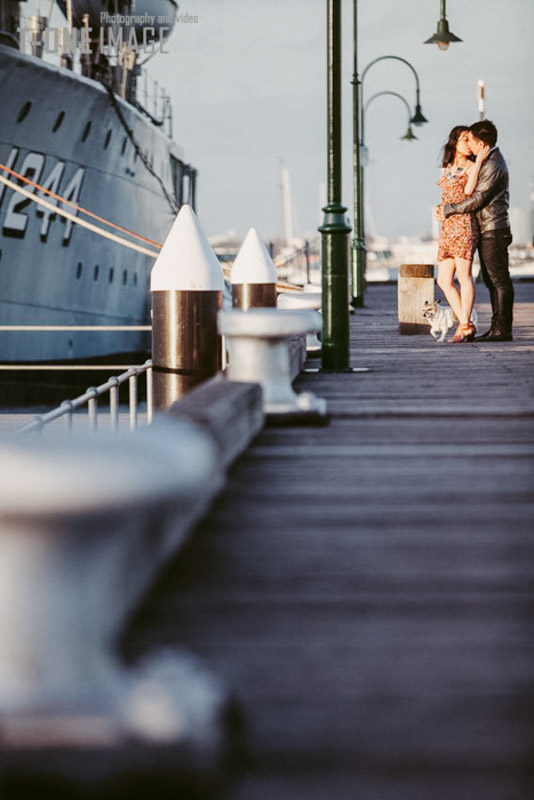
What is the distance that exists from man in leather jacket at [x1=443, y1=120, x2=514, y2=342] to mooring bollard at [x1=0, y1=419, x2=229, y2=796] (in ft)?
30.0

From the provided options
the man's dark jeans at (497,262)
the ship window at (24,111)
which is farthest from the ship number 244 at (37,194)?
the man's dark jeans at (497,262)

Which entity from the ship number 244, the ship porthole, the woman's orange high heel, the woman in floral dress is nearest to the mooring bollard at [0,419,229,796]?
the woman in floral dress

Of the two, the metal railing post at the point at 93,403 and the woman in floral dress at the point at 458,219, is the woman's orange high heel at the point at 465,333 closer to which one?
the woman in floral dress at the point at 458,219

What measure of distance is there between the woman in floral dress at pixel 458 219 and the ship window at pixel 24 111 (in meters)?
17.0

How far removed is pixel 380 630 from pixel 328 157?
704 cm

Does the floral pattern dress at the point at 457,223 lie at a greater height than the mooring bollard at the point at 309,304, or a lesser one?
greater

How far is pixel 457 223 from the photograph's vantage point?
11.1 metres

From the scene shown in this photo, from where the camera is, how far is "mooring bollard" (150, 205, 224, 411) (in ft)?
27.3

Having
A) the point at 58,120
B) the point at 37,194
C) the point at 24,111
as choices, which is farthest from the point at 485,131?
the point at 58,120

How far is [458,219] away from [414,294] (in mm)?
2787

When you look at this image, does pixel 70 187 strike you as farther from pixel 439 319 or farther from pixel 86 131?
pixel 439 319

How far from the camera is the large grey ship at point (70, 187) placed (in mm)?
25797

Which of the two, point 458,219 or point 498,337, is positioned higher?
point 458,219

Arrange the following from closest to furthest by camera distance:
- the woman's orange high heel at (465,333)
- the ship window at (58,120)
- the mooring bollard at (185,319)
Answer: the mooring bollard at (185,319) → the woman's orange high heel at (465,333) → the ship window at (58,120)
